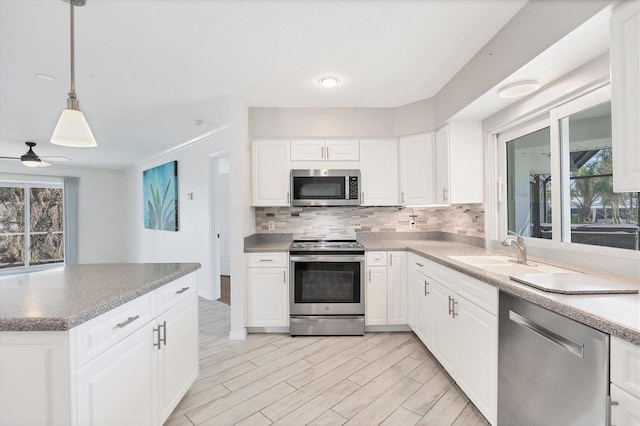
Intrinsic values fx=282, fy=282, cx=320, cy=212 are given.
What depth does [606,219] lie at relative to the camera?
5.35 feet

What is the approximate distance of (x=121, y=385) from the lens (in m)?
1.23

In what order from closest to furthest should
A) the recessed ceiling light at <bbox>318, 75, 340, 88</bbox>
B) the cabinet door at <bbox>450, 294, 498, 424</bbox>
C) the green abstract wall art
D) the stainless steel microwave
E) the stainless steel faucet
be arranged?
the cabinet door at <bbox>450, 294, 498, 424</bbox> → the stainless steel faucet → the recessed ceiling light at <bbox>318, 75, 340, 88</bbox> → the stainless steel microwave → the green abstract wall art

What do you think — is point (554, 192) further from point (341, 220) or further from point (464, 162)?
point (341, 220)

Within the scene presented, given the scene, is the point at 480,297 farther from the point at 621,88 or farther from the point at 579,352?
the point at 621,88

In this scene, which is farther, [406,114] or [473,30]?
[406,114]

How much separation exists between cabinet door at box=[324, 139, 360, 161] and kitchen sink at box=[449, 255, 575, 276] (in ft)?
5.06

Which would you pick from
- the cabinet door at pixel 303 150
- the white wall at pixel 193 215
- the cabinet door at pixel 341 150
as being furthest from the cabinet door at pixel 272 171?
the white wall at pixel 193 215

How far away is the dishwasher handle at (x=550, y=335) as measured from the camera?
107cm

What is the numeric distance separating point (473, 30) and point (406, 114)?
1286mm

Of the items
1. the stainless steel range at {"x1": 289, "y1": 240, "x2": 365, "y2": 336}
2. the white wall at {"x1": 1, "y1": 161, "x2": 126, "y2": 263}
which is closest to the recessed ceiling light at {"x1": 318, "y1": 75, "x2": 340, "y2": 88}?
the stainless steel range at {"x1": 289, "y1": 240, "x2": 365, "y2": 336}

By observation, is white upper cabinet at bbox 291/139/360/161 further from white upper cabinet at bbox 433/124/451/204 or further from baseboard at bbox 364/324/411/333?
baseboard at bbox 364/324/411/333

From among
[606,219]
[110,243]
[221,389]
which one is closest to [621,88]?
[606,219]

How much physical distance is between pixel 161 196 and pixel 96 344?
15.6 ft

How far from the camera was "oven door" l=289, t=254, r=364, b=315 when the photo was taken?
281cm
